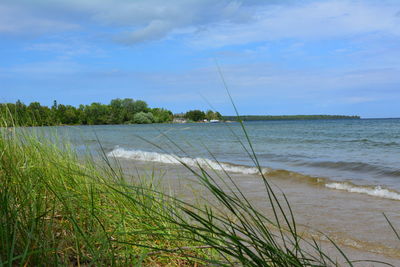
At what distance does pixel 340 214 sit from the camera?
5508 mm

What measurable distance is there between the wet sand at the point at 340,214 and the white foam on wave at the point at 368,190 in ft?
0.85

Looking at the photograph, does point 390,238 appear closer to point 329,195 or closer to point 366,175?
point 329,195

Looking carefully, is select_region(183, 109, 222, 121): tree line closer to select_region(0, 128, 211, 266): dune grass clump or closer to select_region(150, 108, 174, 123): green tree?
select_region(0, 128, 211, 266): dune grass clump

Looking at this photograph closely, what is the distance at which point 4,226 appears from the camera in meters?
1.63

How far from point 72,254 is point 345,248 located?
2.98 meters

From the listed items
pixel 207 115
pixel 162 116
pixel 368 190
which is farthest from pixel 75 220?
pixel 162 116

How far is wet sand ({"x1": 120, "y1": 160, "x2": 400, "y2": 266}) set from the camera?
3.93m

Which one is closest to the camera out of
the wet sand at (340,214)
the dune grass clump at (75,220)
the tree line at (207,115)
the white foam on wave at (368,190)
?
the dune grass clump at (75,220)

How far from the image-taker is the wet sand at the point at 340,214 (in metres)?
3.93

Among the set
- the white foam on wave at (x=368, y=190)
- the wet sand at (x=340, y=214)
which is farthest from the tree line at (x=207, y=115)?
the white foam on wave at (x=368, y=190)

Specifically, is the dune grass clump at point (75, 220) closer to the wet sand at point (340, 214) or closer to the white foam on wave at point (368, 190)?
the wet sand at point (340, 214)

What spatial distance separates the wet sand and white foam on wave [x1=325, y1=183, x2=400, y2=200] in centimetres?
26

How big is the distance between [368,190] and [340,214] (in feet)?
8.75

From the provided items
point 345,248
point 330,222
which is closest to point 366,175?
point 330,222
